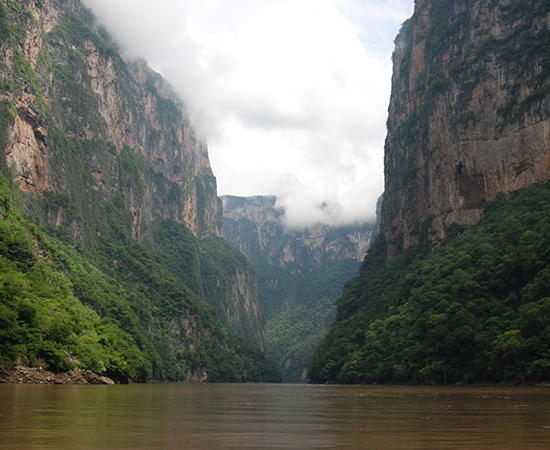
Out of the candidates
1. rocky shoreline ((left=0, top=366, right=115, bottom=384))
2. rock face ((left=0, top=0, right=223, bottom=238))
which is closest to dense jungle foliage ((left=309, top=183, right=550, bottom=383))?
rocky shoreline ((left=0, top=366, right=115, bottom=384))

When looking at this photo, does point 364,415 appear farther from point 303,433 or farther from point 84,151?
Result: point 84,151

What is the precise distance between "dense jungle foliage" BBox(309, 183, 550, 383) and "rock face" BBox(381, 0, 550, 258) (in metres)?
6.51

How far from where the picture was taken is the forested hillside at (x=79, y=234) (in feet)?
218

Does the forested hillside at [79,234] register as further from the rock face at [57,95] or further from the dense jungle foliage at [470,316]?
the dense jungle foliage at [470,316]

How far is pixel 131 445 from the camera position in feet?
41.7

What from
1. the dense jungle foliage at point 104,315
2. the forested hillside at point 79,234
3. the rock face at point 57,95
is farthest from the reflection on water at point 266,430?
the rock face at point 57,95

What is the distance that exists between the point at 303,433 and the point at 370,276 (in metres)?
130

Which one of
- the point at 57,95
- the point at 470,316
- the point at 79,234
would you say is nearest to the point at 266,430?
the point at 470,316

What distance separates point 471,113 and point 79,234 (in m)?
89.2

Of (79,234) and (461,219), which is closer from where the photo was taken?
(461,219)

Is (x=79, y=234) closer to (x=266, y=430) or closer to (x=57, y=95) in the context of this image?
(x=57, y=95)

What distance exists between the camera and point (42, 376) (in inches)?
1916

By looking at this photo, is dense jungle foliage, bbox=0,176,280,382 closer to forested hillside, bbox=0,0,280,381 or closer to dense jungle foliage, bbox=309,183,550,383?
forested hillside, bbox=0,0,280,381

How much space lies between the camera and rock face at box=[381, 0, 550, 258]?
332 feet
